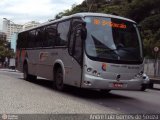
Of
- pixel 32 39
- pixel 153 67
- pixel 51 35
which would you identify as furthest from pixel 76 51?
pixel 153 67

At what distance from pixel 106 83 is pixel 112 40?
1542 millimetres

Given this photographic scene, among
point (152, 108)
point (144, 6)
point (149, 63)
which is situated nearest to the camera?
point (152, 108)

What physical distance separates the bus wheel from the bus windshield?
2.76m

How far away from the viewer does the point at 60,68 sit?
16672mm

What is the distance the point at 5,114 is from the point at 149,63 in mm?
31799

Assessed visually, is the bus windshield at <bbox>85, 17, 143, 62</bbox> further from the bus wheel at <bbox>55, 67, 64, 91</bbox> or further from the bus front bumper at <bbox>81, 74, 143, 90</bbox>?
the bus wheel at <bbox>55, 67, 64, 91</bbox>

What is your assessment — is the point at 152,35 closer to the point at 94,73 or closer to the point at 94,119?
the point at 94,73

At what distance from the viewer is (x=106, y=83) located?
45.8 feet

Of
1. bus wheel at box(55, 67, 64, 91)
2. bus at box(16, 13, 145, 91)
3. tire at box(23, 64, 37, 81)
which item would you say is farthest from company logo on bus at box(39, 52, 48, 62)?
tire at box(23, 64, 37, 81)

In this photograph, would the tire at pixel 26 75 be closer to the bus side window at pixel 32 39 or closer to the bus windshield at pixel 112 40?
the bus side window at pixel 32 39

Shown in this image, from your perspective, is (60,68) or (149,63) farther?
(149,63)

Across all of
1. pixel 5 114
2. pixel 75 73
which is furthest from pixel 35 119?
pixel 75 73

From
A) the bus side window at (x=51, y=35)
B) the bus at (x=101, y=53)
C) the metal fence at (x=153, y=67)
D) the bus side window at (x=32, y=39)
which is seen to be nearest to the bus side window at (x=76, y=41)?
the bus at (x=101, y=53)

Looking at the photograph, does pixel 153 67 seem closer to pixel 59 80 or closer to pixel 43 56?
pixel 43 56
